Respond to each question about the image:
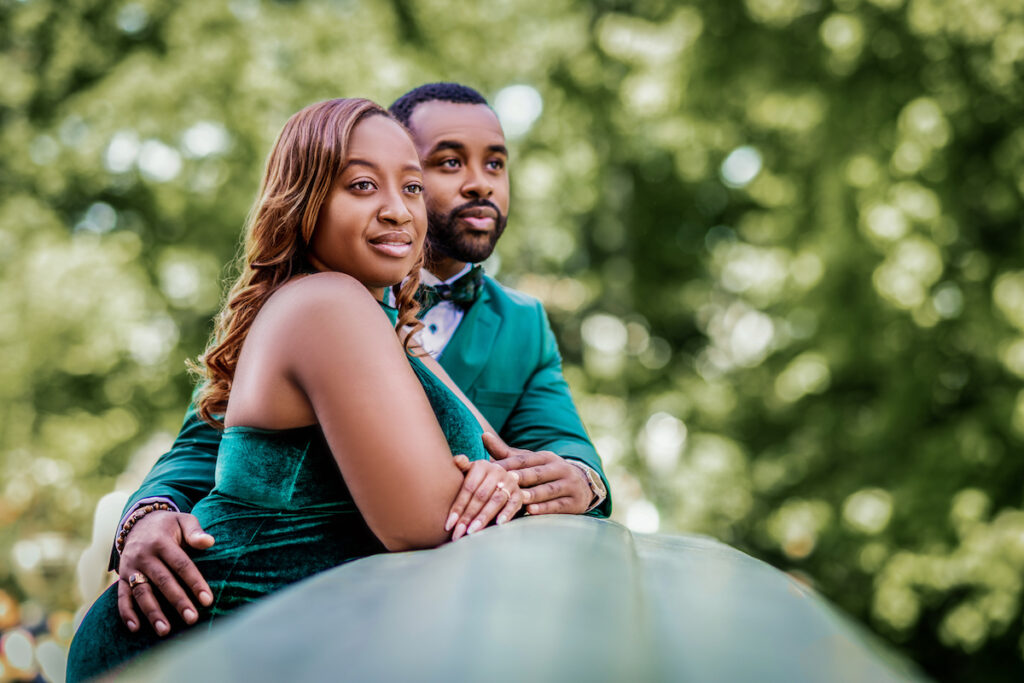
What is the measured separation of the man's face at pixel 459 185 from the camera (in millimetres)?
2719

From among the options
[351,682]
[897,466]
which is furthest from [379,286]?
[897,466]

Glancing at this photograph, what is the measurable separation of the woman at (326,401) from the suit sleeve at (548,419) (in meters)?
0.57

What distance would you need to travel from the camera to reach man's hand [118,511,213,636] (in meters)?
1.59

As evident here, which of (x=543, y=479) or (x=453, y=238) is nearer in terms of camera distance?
(x=543, y=479)

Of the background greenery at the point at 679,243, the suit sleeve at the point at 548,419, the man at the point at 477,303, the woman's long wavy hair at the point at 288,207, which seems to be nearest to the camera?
the woman's long wavy hair at the point at 288,207

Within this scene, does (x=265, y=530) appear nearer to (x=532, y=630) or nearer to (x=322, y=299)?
(x=322, y=299)

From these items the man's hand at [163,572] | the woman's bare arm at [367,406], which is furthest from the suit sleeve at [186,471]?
the woman's bare arm at [367,406]

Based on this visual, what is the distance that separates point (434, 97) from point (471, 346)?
0.75m

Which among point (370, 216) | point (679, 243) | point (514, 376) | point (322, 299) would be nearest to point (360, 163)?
point (370, 216)

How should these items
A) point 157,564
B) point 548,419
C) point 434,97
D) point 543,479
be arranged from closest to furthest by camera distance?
1. point 157,564
2. point 543,479
3. point 548,419
4. point 434,97

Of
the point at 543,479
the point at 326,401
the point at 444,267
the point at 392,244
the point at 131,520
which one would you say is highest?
the point at 392,244

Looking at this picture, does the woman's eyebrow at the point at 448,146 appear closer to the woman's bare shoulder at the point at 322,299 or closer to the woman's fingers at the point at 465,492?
the woman's bare shoulder at the point at 322,299

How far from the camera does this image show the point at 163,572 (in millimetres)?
1630

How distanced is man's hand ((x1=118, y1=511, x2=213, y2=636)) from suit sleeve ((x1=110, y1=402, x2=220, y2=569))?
250 mm
